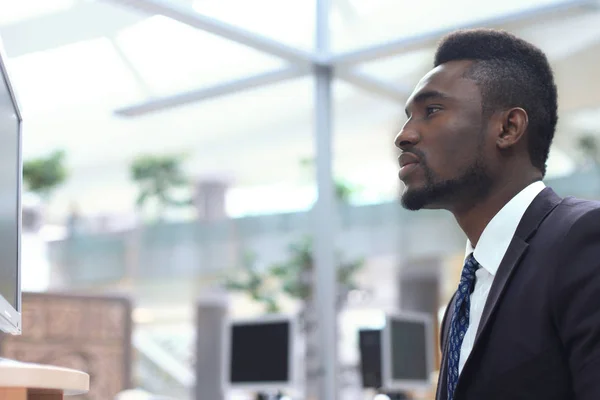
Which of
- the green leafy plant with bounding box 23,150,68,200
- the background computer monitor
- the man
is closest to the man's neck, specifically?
the man

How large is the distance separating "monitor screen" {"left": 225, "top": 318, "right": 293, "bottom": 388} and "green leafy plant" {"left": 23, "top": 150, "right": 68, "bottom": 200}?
298 inches

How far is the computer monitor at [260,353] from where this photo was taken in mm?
4867

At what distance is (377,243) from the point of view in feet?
41.4

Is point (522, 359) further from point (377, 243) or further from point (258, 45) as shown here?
point (377, 243)

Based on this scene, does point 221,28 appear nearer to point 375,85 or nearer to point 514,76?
point 375,85

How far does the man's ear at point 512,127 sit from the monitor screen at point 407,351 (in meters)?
3.41

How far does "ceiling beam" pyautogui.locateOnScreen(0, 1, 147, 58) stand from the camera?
7480 mm

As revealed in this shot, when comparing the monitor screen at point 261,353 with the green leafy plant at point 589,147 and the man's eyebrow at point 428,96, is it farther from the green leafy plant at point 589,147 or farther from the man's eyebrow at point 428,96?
the green leafy plant at point 589,147

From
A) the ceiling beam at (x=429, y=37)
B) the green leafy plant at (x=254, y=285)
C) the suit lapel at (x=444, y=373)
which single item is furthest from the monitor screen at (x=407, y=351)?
the green leafy plant at (x=254, y=285)

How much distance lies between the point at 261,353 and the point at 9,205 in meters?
3.74

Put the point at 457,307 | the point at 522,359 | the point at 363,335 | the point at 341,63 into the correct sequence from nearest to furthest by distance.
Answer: the point at 522,359 < the point at 457,307 < the point at 341,63 < the point at 363,335

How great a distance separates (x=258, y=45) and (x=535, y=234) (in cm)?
313

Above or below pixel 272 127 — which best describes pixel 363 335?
below

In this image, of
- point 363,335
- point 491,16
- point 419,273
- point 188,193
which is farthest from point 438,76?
point 188,193
